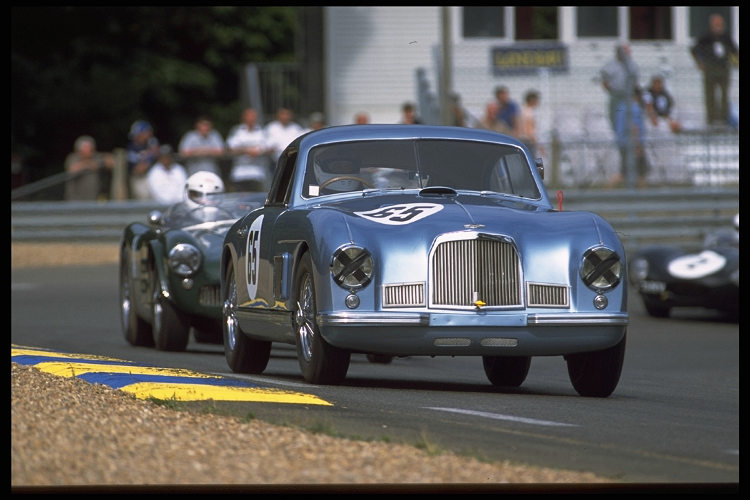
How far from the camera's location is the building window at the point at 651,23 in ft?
111

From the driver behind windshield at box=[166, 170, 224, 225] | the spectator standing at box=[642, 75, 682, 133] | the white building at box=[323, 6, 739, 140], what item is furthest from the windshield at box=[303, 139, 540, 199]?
the white building at box=[323, 6, 739, 140]

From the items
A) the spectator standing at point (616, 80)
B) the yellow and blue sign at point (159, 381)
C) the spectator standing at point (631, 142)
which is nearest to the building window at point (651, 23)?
the spectator standing at point (616, 80)

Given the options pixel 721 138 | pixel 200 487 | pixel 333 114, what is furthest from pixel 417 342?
pixel 333 114

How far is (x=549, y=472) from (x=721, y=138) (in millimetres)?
20370

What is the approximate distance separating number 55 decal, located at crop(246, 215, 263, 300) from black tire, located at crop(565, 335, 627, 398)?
1948 mm

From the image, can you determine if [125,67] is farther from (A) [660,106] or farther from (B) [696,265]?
(B) [696,265]

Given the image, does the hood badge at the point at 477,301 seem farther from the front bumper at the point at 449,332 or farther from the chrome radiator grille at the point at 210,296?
the chrome radiator grille at the point at 210,296

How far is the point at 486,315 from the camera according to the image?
8.81m

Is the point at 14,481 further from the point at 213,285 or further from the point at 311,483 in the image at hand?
the point at 213,285

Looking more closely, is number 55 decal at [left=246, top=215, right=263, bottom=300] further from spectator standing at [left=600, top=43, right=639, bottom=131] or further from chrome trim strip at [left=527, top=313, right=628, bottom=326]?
spectator standing at [left=600, top=43, right=639, bottom=131]

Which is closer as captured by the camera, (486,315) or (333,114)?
(486,315)

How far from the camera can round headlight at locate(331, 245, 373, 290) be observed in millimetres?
8812

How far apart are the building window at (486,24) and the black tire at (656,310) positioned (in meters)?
16.3
